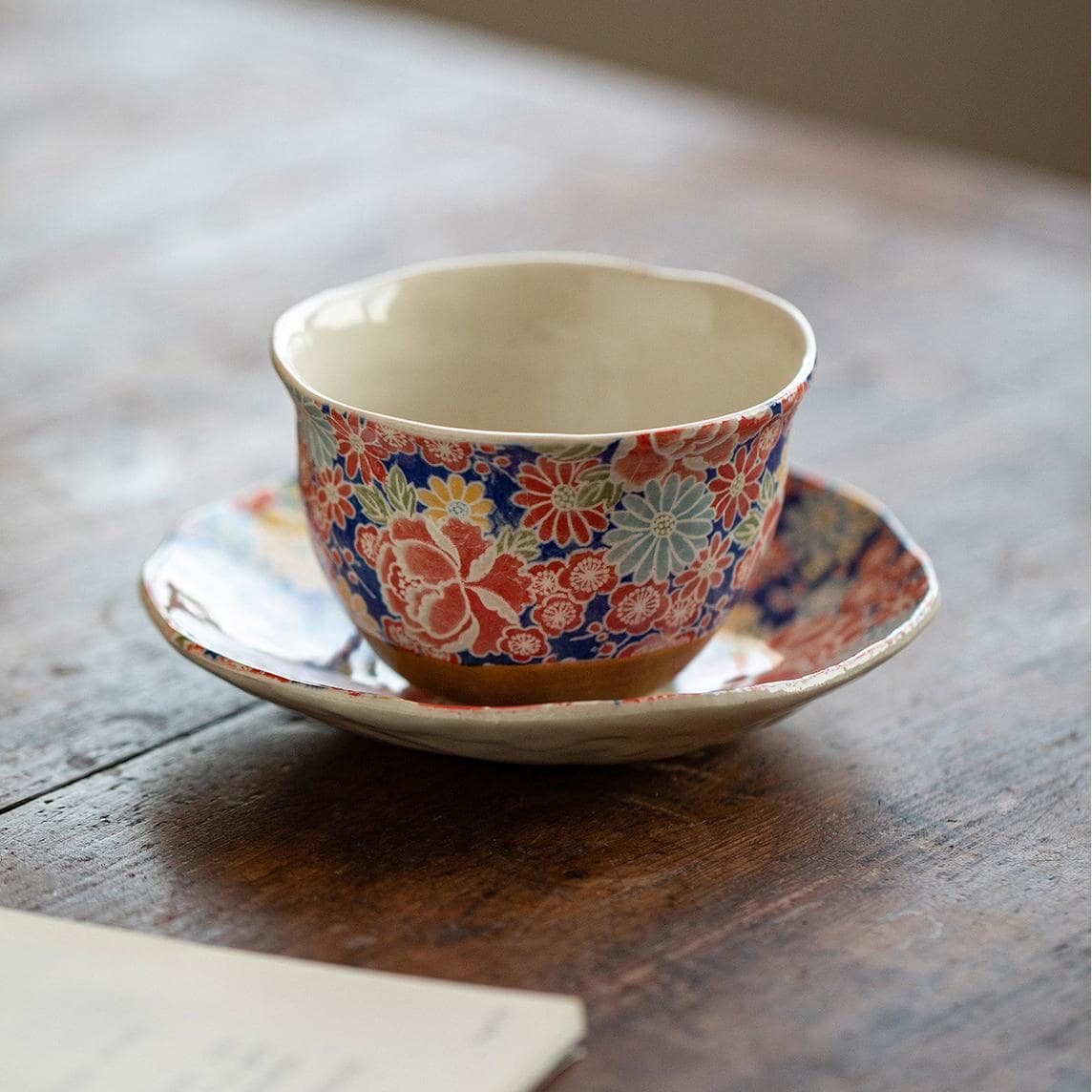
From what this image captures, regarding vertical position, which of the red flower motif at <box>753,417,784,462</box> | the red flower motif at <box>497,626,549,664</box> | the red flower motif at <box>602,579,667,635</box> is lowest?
the red flower motif at <box>497,626,549,664</box>

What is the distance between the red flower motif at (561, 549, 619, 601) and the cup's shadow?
7cm

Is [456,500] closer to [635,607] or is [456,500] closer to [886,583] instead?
[635,607]

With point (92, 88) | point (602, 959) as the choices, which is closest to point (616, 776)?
point (602, 959)

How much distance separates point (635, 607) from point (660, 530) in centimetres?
3

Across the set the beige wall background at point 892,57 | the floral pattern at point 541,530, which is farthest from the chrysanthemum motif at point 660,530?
the beige wall background at point 892,57

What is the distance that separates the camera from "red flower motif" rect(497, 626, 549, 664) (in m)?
0.51

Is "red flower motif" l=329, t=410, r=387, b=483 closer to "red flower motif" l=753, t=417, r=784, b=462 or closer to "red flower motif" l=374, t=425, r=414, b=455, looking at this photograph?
"red flower motif" l=374, t=425, r=414, b=455

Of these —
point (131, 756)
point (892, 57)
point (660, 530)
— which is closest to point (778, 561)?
point (660, 530)

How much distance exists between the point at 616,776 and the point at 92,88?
111 cm

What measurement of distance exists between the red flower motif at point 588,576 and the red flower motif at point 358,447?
0.23ft

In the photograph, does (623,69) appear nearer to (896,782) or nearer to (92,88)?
(92,88)

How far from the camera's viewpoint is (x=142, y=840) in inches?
19.5

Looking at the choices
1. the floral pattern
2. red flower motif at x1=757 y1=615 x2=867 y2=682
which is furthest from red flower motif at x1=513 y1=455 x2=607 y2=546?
red flower motif at x1=757 y1=615 x2=867 y2=682

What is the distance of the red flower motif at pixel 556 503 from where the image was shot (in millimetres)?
472
